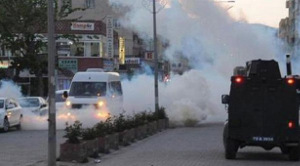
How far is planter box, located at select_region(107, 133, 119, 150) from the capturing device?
19.5 meters

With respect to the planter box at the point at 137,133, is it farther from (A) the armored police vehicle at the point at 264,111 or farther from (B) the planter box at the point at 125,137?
(A) the armored police vehicle at the point at 264,111

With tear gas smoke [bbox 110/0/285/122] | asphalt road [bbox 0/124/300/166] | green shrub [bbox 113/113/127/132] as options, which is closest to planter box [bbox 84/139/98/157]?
asphalt road [bbox 0/124/300/166]

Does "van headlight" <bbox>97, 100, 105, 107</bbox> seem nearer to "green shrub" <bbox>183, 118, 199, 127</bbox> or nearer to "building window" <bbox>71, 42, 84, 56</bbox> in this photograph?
"green shrub" <bbox>183, 118, 199, 127</bbox>

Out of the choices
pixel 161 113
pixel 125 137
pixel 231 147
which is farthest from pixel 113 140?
pixel 161 113

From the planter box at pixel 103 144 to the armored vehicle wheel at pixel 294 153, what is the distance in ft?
18.1

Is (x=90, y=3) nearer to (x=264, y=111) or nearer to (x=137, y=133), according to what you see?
(x=137, y=133)

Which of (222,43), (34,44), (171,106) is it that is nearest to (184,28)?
(222,43)

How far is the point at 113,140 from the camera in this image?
783 inches

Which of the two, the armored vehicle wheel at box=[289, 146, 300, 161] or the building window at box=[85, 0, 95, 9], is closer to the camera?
the armored vehicle wheel at box=[289, 146, 300, 161]

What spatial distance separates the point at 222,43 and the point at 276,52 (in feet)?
12.1

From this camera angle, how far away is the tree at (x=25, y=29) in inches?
1758

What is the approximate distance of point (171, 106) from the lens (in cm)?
3659

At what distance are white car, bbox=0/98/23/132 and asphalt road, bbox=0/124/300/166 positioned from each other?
153 inches

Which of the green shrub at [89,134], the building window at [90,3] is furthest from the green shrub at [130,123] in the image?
the building window at [90,3]
